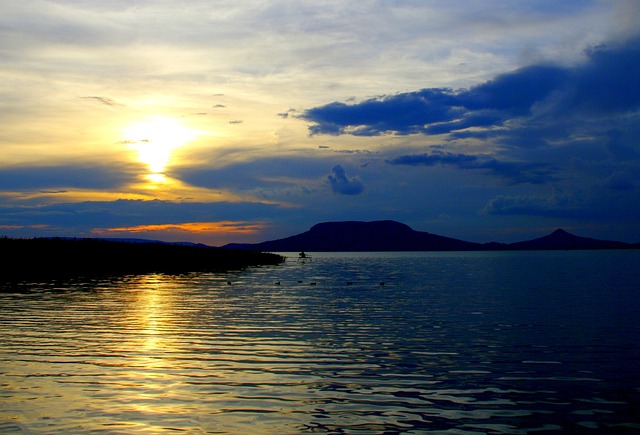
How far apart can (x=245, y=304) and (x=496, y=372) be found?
28359 mm

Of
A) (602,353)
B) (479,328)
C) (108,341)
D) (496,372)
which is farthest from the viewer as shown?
(479,328)

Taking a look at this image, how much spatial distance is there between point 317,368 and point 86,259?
7722 cm

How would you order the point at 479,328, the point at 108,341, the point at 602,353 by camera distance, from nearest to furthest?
the point at 602,353 → the point at 108,341 → the point at 479,328

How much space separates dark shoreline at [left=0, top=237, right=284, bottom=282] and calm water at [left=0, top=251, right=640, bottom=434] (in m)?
39.2

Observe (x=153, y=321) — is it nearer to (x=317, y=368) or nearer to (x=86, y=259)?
(x=317, y=368)

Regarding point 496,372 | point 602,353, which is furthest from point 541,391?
point 602,353

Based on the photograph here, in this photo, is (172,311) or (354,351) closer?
(354,351)

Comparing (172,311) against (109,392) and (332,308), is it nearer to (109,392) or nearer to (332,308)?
(332,308)

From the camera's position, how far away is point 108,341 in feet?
94.9

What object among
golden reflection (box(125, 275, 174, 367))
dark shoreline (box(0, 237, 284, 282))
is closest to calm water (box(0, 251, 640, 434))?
golden reflection (box(125, 275, 174, 367))

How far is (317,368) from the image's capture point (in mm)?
22875

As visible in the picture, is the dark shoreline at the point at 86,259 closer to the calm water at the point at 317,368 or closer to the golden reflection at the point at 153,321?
the golden reflection at the point at 153,321

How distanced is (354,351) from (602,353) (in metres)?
10.3

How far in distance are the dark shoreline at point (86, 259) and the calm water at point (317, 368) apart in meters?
39.2
